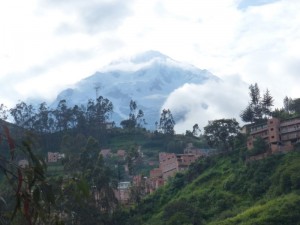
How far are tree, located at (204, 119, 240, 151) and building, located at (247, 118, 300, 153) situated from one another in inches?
127

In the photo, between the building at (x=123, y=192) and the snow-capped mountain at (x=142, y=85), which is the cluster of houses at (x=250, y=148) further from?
the snow-capped mountain at (x=142, y=85)

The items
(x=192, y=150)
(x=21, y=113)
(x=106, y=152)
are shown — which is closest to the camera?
(x=106, y=152)

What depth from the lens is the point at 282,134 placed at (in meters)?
40.8

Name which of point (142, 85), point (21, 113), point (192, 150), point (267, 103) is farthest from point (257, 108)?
point (142, 85)

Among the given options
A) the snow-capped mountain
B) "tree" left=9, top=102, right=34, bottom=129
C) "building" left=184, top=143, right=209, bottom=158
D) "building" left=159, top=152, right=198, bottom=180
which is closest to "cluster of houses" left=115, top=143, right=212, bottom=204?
"building" left=159, top=152, right=198, bottom=180

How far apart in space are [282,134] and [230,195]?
22.3ft

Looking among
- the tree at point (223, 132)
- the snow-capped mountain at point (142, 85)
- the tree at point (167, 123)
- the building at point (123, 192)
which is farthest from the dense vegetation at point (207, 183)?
the snow-capped mountain at point (142, 85)

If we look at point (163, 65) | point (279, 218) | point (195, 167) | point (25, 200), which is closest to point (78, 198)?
point (25, 200)

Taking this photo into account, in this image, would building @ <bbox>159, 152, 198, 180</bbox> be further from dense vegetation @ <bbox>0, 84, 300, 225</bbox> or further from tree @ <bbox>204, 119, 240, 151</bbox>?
tree @ <bbox>204, 119, 240, 151</bbox>

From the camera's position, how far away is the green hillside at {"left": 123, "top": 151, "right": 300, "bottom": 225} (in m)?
30.8

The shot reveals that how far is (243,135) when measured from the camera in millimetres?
45281

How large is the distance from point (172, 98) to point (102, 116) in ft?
328

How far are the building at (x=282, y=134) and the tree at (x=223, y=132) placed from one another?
3222 millimetres

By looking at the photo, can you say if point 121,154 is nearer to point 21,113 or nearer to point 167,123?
point 167,123
